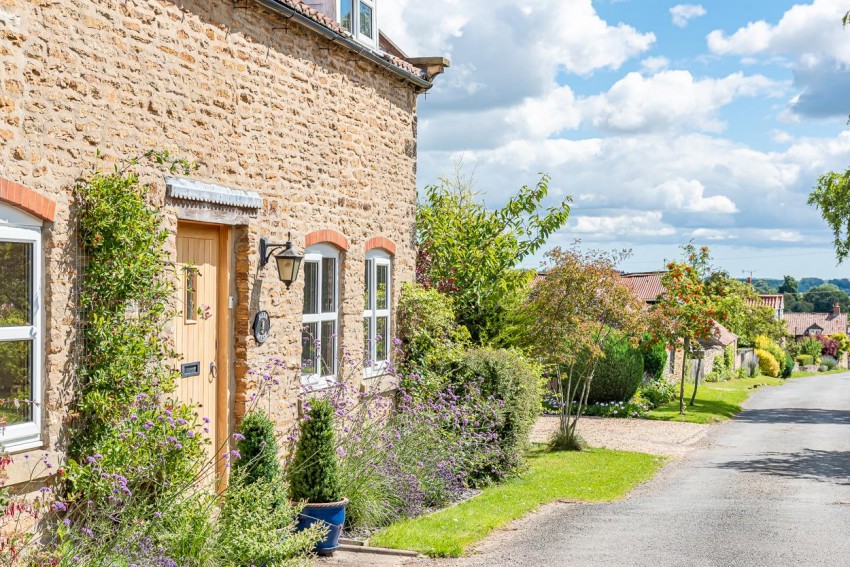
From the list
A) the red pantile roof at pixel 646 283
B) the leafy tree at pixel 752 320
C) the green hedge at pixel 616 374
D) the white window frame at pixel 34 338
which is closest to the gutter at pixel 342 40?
the white window frame at pixel 34 338

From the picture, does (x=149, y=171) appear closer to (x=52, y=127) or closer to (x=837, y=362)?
(x=52, y=127)

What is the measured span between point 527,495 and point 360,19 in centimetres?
659

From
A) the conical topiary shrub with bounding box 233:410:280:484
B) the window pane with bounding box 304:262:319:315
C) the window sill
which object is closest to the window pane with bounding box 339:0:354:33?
the window pane with bounding box 304:262:319:315

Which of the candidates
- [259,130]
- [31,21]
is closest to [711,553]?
[259,130]

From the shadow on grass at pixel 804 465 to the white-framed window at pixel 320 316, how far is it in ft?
26.7

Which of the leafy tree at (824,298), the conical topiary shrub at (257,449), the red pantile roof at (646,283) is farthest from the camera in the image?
the leafy tree at (824,298)

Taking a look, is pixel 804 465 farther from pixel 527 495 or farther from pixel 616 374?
pixel 616 374

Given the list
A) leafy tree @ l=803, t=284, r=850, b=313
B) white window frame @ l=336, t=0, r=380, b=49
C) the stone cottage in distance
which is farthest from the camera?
leafy tree @ l=803, t=284, r=850, b=313

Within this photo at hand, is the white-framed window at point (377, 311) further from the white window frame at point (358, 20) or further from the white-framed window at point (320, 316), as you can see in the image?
the white window frame at point (358, 20)

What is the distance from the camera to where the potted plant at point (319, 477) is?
8734mm

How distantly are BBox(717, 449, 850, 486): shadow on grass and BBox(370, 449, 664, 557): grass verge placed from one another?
1609 mm

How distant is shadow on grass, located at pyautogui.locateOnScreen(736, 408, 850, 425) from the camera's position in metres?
25.7

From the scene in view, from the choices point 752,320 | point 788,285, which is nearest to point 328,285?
point 752,320

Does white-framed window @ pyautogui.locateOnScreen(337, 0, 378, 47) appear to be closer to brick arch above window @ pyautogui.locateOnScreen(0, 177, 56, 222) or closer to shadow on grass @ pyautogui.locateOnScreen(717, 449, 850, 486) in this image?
brick arch above window @ pyautogui.locateOnScreen(0, 177, 56, 222)
